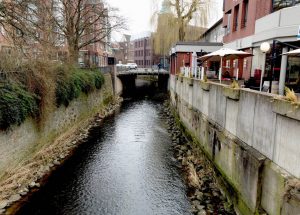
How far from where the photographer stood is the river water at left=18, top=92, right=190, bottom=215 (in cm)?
827

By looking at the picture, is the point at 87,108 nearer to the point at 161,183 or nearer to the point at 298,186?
the point at 161,183

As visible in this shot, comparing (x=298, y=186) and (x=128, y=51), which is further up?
(x=128, y=51)

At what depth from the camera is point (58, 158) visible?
39.2 feet

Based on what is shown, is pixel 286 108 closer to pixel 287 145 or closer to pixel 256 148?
pixel 287 145

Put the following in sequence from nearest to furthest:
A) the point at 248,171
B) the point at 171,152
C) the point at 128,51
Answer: the point at 248,171 < the point at 171,152 < the point at 128,51

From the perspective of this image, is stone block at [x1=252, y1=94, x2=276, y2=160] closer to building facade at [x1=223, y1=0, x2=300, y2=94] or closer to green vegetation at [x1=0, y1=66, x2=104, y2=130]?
building facade at [x1=223, y1=0, x2=300, y2=94]

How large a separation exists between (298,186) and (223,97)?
5.01 meters

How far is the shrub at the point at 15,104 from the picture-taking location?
8.93m

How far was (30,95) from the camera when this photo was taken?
10.6 m

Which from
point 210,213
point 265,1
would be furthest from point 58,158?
point 265,1

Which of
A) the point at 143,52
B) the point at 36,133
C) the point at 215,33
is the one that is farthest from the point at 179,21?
the point at 143,52

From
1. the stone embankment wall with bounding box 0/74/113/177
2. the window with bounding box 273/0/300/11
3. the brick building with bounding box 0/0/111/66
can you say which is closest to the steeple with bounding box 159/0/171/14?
the brick building with bounding box 0/0/111/66

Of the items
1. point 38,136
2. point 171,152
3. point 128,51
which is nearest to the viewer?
point 38,136

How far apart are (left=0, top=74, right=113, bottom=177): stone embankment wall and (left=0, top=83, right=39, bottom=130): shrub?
40 cm
